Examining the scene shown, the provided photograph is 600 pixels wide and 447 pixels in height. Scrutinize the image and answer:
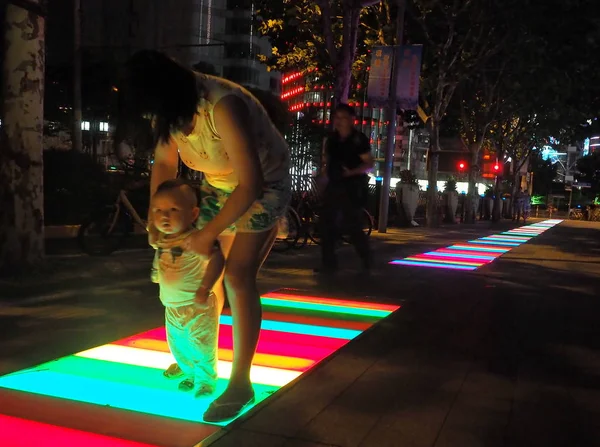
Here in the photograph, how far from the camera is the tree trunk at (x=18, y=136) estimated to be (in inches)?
246

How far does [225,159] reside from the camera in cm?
269

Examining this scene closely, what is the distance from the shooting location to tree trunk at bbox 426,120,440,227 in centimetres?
2103

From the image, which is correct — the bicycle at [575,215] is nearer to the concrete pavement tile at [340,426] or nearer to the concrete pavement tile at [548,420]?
the concrete pavement tile at [548,420]

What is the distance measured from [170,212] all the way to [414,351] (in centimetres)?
219

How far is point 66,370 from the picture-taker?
3441mm

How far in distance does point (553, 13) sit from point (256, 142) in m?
19.0

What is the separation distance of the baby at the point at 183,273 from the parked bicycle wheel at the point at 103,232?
19.1 feet

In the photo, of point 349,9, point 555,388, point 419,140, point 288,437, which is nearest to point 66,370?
point 288,437

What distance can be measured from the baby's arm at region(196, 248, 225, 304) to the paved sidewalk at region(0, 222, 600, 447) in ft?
1.96

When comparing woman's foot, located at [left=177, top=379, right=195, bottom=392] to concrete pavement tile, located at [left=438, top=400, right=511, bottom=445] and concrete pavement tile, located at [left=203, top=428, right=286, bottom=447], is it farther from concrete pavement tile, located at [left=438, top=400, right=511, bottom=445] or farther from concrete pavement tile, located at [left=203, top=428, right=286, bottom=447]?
concrete pavement tile, located at [left=438, top=400, right=511, bottom=445]

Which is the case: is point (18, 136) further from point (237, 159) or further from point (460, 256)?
point (460, 256)

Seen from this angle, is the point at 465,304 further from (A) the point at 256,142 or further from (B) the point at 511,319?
(A) the point at 256,142

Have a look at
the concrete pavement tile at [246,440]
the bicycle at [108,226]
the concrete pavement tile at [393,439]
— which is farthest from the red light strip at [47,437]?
the bicycle at [108,226]

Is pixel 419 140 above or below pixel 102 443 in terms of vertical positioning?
above
